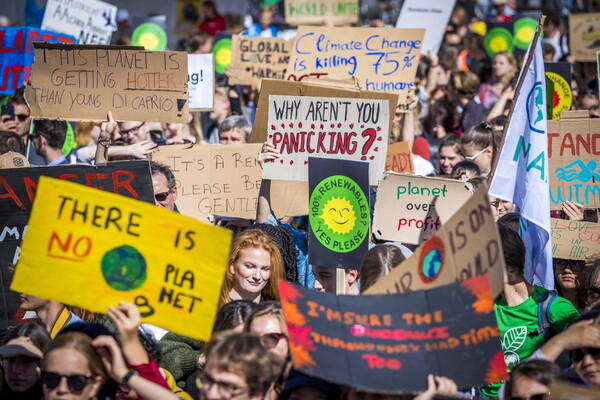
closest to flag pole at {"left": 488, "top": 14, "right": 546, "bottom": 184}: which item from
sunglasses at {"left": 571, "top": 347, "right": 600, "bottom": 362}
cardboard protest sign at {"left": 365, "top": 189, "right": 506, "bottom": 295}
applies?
cardboard protest sign at {"left": 365, "top": 189, "right": 506, "bottom": 295}

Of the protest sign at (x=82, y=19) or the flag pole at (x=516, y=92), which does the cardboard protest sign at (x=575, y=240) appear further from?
the protest sign at (x=82, y=19)

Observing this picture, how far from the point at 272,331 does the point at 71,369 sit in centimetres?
88

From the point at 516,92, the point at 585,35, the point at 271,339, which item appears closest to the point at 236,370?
the point at 271,339

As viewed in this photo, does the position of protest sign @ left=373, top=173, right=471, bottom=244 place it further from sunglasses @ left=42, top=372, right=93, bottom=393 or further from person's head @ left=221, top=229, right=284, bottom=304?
sunglasses @ left=42, top=372, right=93, bottom=393

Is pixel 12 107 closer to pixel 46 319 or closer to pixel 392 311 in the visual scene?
pixel 46 319

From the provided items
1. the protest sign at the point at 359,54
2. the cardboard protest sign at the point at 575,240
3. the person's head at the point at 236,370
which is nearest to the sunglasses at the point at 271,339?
the person's head at the point at 236,370

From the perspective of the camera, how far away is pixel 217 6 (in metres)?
16.1

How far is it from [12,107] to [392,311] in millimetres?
5774

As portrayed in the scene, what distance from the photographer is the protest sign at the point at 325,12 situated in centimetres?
1220

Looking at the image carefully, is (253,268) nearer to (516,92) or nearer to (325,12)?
(516,92)

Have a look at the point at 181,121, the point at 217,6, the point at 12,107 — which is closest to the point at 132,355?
the point at 181,121

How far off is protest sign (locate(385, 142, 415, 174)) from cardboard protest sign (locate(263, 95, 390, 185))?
146 cm

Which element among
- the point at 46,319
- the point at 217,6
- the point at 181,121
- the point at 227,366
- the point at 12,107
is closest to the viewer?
the point at 227,366

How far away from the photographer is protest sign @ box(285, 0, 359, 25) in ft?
40.0
